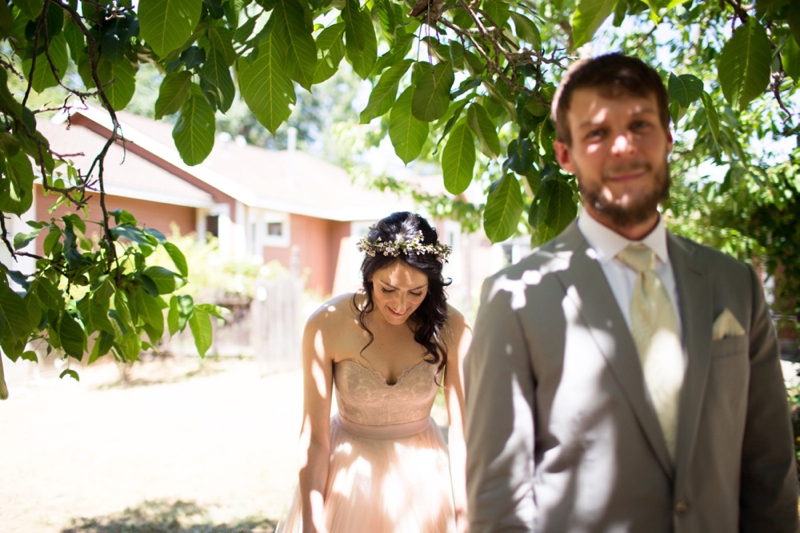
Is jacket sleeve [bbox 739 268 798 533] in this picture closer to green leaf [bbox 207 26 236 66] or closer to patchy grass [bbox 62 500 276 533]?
green leaf [bbox 207 26 236 66]

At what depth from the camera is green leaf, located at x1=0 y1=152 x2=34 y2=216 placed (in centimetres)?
205

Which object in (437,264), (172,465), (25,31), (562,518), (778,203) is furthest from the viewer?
(172,465)

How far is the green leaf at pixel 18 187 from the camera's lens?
2051 millimetres

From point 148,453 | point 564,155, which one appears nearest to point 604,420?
point 564,155

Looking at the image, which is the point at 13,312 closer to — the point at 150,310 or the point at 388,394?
the point at 150,310

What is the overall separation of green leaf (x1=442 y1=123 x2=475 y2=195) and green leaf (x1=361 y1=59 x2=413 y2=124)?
27 cm

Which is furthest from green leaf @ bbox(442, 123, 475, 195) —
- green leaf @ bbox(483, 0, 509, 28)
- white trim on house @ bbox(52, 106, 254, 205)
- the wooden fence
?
white trim on house @ bbox(52, 106, 254, 205)

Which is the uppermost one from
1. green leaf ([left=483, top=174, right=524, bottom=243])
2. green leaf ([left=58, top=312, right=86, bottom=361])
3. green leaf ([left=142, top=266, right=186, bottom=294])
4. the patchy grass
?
green leaf ([left=483, top=174, right=524, bottom=243])

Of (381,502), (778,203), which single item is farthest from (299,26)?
(778,203)

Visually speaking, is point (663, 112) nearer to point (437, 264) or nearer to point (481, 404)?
point (481, 404)

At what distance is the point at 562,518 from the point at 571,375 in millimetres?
271

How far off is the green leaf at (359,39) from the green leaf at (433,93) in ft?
0.59

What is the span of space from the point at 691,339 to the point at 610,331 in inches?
6.4

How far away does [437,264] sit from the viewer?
316 cm
